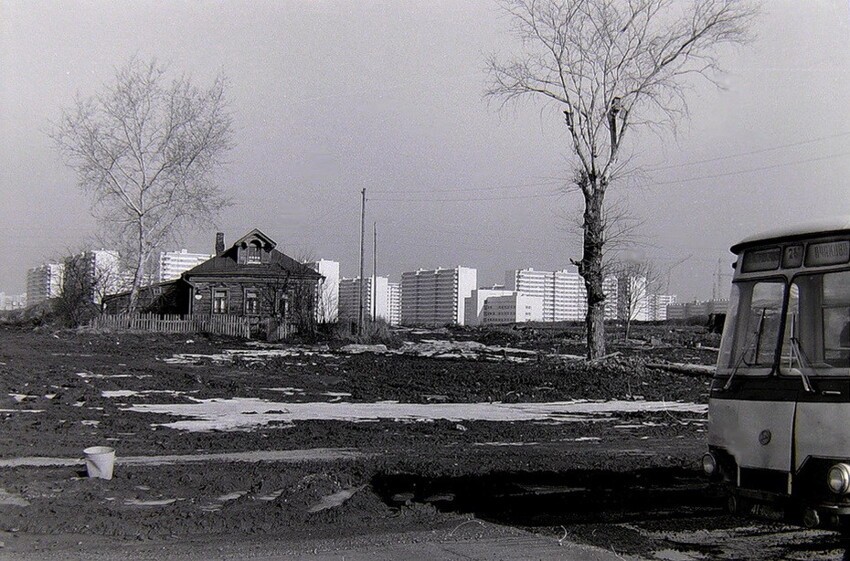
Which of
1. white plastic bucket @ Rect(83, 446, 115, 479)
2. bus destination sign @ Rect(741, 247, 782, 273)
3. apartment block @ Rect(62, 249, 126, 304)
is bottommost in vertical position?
white plastic bucket @ Rect(83, 446, 115, 479)

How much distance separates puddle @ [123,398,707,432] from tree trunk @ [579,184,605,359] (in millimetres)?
8177

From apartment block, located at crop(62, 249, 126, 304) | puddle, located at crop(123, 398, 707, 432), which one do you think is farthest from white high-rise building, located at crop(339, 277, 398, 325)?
puddle, located at crop(123, 398, 707, 432)

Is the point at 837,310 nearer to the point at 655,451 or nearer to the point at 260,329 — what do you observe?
the point at 655,451

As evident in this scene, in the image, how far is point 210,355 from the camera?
34.1m

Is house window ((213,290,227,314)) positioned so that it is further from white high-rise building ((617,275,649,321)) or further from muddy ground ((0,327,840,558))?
muddy ground ((0,327,840,558))

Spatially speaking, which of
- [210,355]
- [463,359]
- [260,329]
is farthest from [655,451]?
[260,329]

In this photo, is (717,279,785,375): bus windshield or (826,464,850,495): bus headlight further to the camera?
(717,279,785,375): bus windshield

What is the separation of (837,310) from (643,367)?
22.1 metres

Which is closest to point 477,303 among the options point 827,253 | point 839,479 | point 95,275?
point 95,275

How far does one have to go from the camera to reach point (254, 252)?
5775cm

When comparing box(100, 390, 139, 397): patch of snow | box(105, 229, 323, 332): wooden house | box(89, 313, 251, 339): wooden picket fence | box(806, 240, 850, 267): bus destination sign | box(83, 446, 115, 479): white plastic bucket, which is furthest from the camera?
box(105, 229, 323, 332): wooden house

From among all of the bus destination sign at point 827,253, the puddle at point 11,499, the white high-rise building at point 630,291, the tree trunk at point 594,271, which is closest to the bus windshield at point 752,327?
the bus destination sign at point 827,253

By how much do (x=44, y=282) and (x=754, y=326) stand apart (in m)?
95.1

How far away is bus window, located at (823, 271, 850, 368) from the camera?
20.6 feet
